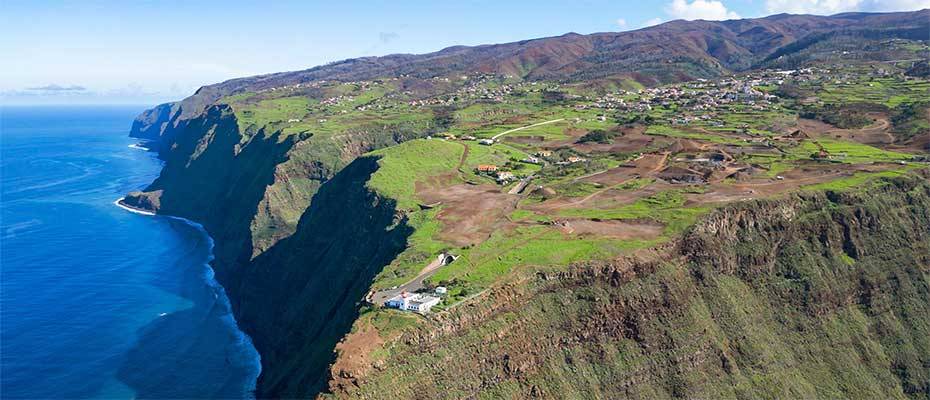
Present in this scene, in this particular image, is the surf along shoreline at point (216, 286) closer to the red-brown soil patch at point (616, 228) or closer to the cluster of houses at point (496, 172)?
the red-brown soil patch at point (616, 228)

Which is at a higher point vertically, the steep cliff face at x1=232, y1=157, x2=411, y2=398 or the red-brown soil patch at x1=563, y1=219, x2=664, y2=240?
the red-brown soil patch at x1=563, y1=219, x2=664, y2=240

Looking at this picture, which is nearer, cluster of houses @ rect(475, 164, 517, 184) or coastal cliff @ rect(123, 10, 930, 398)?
coastal cliff @ rect(123, 10, 930, 398)

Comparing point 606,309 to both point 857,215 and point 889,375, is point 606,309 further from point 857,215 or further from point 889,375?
point 857,215

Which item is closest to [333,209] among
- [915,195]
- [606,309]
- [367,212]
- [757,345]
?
[367,212]

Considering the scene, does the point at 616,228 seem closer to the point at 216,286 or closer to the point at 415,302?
the point at 415,302

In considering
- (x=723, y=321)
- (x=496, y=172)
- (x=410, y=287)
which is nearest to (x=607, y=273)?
(x=723, y=321)

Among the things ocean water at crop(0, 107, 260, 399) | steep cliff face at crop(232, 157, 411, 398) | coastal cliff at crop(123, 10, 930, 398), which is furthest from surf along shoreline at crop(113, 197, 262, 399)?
coastal cliff at crop(123, 10, 930, 398)

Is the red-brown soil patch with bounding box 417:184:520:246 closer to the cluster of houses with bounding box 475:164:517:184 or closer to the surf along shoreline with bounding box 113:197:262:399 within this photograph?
the cluster of houses with bounding box 475:164:517:184
